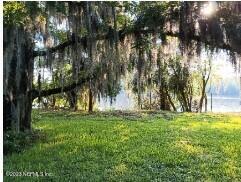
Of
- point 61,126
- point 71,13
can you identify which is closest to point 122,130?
point 61,126

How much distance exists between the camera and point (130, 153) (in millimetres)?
11016

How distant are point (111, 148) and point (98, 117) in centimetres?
787

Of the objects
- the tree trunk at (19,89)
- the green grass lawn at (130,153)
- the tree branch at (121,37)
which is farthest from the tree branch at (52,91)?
the tree branch at (121,37)

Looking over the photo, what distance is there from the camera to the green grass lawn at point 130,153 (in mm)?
9188

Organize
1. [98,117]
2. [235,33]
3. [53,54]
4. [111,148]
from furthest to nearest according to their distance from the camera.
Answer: [98,117] < [53,54] < [111,148] < [235,33]

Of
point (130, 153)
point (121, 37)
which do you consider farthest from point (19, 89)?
point (130, 153)

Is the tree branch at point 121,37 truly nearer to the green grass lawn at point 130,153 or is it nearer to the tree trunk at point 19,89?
the tree trunk at point 19,89

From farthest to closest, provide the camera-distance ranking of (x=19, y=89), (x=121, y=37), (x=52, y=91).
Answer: (x=52, y=91) → (x=19, y=89) → (x=121, y=37)

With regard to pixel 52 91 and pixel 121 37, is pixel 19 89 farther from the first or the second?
pixel 121 37

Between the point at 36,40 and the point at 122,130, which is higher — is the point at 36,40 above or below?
above

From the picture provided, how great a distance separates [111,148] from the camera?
452 inches

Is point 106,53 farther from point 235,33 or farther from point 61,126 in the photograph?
point 61,126

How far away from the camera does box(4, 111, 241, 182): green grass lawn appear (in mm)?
9188

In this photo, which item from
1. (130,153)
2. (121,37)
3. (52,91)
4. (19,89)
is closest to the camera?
(130,153)
